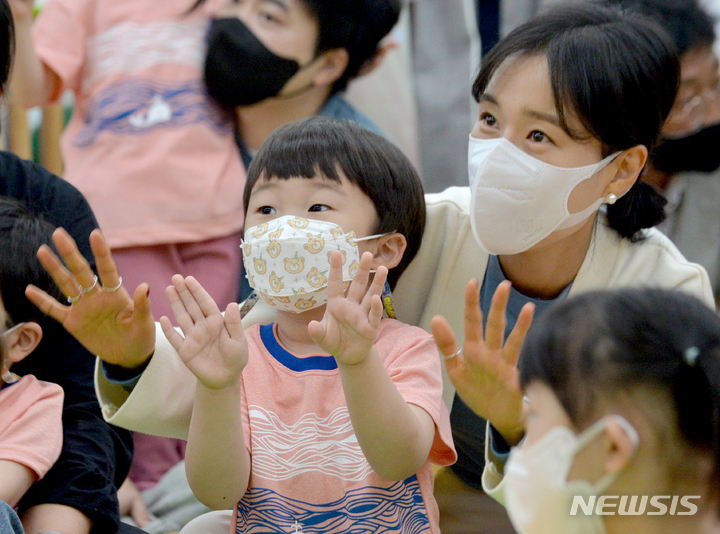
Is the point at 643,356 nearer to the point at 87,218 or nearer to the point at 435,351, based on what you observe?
the point at 435,351

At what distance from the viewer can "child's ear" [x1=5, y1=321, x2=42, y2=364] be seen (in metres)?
1.56

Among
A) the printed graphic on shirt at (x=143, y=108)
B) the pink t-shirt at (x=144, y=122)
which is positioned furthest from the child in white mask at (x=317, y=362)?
the printed graphic on shirt at (x=143, y=108)

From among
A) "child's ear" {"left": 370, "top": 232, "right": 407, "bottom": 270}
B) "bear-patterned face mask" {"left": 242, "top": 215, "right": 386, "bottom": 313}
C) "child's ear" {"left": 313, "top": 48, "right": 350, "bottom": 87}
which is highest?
"bear-patterned face mask" {"left": 242, "top": 215, "right": 386, "bottom": 313}

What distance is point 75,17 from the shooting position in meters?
2.66

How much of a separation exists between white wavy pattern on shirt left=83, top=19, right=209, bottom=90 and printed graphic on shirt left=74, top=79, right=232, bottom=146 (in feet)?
0.23

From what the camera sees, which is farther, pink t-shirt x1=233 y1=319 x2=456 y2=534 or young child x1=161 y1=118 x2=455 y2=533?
pink t-shirt x1=233 y1=319 x2=456 y2=534

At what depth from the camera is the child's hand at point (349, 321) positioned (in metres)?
1.22

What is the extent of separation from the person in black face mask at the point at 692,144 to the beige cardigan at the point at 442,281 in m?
1.32

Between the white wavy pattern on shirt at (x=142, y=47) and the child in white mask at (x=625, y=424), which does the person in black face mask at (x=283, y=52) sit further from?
the child in white mask at (x=625, y=424)

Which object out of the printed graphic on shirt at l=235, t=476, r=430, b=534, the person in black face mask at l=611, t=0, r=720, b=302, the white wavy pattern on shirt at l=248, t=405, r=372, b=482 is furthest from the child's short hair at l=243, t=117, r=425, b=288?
the person in black face mask at l=611, t=0, r=720, b=302

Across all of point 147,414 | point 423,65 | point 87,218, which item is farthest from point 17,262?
point 423,65

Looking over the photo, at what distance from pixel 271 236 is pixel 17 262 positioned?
55 cm

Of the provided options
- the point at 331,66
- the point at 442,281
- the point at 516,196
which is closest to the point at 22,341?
the point at 442,281

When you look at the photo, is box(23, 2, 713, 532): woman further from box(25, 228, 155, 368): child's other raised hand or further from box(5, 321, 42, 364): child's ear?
box(5, 321, 42, 364): child's ear
